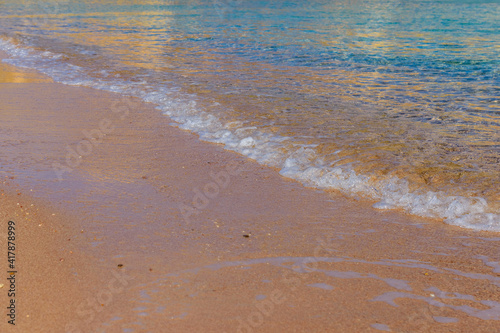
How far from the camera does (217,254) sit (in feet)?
11.1

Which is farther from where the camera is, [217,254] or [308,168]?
[308,168]

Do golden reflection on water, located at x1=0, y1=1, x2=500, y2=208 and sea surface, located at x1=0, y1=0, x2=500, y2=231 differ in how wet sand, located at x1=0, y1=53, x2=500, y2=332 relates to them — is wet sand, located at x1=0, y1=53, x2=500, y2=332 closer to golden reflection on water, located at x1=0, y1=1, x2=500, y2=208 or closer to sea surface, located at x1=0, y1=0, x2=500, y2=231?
sea surface, located at x1=0, y1=0, x2=500, y2=231

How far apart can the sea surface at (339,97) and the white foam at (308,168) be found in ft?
0.06

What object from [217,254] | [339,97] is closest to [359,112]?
[339,97]

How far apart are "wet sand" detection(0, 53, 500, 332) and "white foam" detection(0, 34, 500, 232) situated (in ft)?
0.68

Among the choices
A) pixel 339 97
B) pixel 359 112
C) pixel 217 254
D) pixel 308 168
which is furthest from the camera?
pixel 339 97

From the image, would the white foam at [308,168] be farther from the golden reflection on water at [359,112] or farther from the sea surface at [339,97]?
the golden reflection on water at [359,112]

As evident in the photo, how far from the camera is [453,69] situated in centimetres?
1180

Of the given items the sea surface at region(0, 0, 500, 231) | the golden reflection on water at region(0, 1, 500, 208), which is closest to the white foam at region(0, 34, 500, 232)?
the sea surface at region(0, 0, 500, 231)

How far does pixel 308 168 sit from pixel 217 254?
6.81 ft

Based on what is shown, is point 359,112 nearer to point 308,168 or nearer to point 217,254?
point 308,168

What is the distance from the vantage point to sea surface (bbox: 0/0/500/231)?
479 centimetres

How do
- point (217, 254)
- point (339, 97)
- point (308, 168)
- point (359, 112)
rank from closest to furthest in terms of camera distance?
point (217, 254)
point (308, 168)
point (359, 112)
point (339, 97)

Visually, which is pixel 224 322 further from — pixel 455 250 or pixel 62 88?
pixel 62 88
